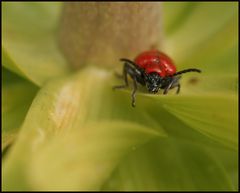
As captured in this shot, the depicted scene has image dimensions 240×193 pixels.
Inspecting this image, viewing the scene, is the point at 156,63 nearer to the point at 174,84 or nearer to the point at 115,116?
the point at 174,84

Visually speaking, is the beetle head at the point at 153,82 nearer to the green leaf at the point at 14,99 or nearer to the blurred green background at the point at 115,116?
the blurred green background at the point at 115,116

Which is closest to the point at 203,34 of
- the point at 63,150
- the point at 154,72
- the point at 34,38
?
the point at 154,72

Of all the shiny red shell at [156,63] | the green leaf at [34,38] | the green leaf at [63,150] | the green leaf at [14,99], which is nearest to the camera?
the green leaf at [63,150]

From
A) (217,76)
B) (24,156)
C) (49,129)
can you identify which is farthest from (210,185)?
(24,156)

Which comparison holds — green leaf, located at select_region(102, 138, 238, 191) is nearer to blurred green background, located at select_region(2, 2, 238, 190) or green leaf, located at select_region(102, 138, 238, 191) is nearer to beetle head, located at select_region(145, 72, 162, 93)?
blurred green background, located at select_region(2, 2, 238, 190)

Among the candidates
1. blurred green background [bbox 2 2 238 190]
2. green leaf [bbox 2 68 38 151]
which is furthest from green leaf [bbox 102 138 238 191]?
green leaf [bbox 2 68 38 151]

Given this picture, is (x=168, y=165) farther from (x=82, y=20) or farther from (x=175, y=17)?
(x=175, y=17)

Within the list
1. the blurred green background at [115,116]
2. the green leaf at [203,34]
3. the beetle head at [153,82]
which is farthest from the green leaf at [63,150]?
the green leaf at [203,34]

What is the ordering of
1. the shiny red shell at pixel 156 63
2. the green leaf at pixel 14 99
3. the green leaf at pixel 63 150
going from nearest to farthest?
1. the green leaf at pixel 63 150
2. the green leaf at pixel 14 99
3. the shiny red shell at pixel 156 63
